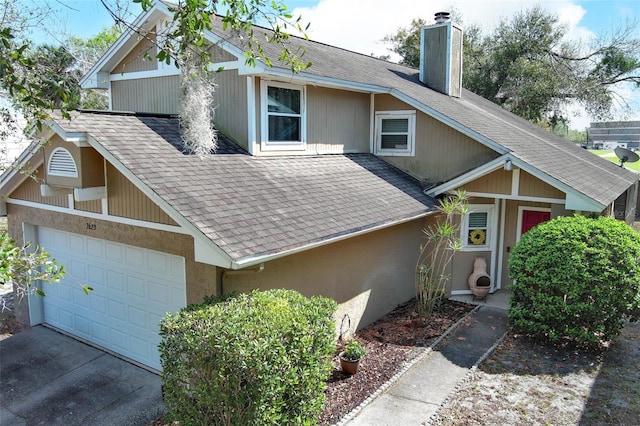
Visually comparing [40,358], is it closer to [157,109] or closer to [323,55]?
[157,109]

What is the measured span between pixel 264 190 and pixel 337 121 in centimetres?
470

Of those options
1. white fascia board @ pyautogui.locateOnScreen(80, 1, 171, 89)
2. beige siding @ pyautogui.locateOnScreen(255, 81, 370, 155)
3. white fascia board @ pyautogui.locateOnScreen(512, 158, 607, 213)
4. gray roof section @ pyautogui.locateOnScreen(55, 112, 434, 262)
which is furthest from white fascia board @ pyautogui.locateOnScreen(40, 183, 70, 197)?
white fascia board @ pyautogui.locateOnScreen(512, 158, 607, 213)

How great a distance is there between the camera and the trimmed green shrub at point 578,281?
28.0 ft

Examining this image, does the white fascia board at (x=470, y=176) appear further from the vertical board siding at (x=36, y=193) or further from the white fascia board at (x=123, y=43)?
the vertical board siding at (x=36, y=193)

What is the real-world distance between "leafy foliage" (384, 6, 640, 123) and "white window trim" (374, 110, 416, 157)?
64.3ft

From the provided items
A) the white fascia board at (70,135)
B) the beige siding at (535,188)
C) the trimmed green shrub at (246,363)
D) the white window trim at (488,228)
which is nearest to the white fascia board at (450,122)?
the beige siding at (535,188)

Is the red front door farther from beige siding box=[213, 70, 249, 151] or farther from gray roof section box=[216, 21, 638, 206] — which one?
Result: beige siding box=[213, 70, 249, 151]

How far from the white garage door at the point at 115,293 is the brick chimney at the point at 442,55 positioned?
13.0 m

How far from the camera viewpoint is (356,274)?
9.92 meters

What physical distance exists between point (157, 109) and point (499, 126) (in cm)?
1037

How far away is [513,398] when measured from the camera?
23.7ft

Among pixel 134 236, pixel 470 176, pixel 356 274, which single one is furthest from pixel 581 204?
pixel 134 236

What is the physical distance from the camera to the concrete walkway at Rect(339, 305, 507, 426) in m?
6.71

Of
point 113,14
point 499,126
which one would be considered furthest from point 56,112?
point 499,126
